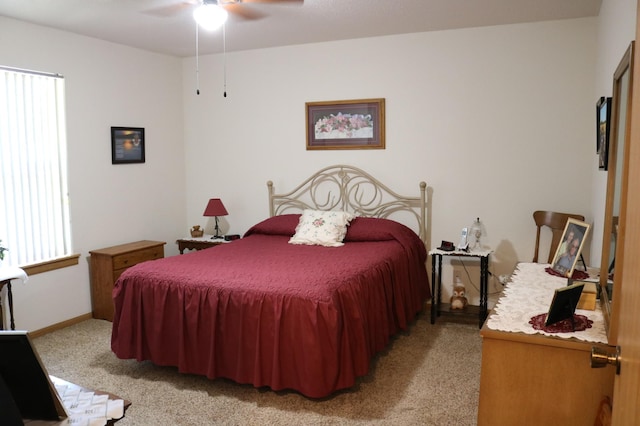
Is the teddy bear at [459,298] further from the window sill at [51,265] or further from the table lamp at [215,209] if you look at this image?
the window sill at [51,265]

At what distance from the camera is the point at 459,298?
4.32m

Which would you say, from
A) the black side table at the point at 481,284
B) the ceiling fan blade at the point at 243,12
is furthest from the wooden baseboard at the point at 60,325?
the black side table at the point at 481,284

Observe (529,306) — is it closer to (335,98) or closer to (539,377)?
(539,377)

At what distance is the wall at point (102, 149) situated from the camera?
4.04m

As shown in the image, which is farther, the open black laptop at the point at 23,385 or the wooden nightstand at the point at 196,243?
the wooden nightstand at the point at 196,243

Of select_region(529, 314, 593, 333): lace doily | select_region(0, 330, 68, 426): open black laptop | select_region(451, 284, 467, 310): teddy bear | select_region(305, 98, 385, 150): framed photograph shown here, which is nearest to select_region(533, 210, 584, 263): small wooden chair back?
select_region(451, 284, 467, 310): teddy bear

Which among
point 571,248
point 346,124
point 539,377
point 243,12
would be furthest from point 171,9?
point 539,377

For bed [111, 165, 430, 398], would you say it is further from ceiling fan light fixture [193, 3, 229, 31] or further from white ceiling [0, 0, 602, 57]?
white ceiling [0, 0, 602, 57]

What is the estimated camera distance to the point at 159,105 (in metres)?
5.18

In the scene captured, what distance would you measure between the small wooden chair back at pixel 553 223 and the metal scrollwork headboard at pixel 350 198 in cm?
92

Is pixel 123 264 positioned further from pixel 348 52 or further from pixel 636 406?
pixel 636 406

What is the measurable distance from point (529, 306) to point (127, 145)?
391 centimetres

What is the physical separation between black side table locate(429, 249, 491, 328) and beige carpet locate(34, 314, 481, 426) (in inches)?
13.3

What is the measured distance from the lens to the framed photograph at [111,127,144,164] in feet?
15.4
